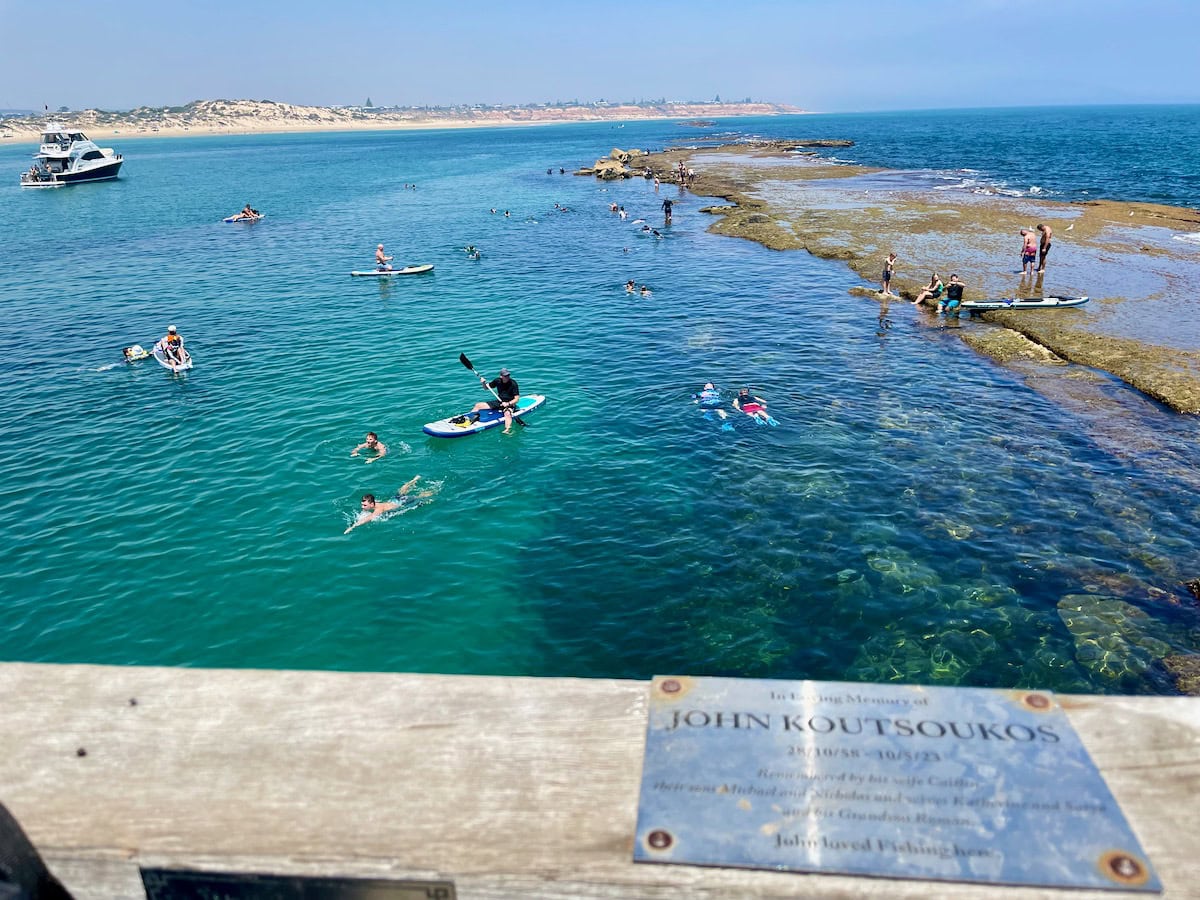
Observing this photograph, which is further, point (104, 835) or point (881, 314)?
point (881, 314)

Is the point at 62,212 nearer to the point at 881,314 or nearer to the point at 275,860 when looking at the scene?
the point at 881,314

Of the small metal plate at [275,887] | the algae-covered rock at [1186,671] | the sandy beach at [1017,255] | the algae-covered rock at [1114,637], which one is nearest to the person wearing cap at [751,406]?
the algae-covered rock at [1114,637]

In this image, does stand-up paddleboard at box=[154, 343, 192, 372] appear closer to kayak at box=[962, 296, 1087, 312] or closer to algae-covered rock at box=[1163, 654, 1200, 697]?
algae-covered rock at box=[1163, 654, 1200, 697]

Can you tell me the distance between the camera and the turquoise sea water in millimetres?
13422

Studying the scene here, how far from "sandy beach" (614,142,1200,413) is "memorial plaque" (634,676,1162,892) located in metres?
24.8

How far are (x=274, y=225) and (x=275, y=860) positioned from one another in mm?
72831

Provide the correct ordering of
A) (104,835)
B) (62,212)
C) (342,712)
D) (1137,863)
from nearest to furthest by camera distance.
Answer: (1137,863)
(104,835)
(342,712)
(62,212)

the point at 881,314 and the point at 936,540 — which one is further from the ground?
the point at 881,314

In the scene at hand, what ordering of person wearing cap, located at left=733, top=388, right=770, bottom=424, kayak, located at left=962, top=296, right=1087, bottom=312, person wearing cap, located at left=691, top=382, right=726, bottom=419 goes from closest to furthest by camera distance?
person wearing cap, located at left=733, top=388, right=770, bottom=424 < person wearing cap, located at left=691, top=382, right=726, bottom=419 < kayak, located at left=962, top=296, right=1087, bottom=312

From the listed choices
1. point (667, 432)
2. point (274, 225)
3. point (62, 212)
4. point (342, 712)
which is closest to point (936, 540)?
point (667, 432)

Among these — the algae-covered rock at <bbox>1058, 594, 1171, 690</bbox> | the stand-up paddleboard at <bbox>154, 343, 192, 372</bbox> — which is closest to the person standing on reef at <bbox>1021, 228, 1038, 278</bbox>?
the algae-covered rock at <bbox>1058, 594, 1171, 690</bbox>

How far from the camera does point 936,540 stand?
15.9 metres

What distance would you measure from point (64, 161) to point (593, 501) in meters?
121

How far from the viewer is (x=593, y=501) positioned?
18.4 m
